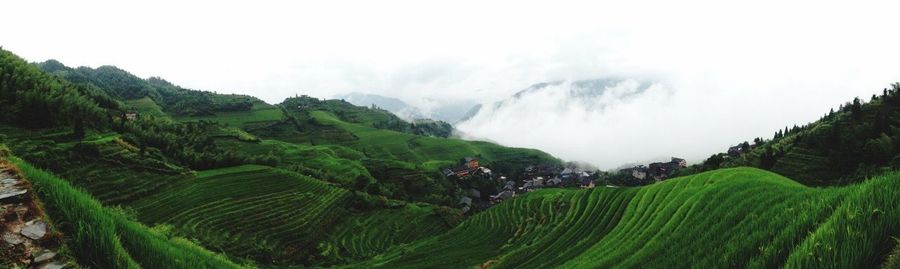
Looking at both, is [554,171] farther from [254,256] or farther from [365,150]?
[254,256]

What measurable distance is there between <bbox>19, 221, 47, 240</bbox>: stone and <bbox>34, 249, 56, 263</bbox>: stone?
10.0 inches

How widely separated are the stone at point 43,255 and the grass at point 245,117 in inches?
6802

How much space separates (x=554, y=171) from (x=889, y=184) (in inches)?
6212

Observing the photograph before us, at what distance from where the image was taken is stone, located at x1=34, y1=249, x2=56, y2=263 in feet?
16.6

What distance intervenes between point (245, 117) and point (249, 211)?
13530 centimetres

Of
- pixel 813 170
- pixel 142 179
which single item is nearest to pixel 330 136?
pixel 142 179

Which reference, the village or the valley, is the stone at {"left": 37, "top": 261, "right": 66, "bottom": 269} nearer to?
the valley

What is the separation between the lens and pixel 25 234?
5273mm

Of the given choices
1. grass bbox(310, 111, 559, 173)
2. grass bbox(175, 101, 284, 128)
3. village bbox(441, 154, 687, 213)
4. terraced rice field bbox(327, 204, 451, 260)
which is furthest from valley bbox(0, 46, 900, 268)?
grass bbox(175, 101, 284, 128)

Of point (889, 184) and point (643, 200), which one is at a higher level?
point (889, 184)

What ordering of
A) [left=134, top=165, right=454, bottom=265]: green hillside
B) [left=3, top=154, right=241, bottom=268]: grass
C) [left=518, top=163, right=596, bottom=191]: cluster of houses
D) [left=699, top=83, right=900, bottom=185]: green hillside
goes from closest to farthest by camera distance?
[left=3, top=154, right=241, bottom=268]: grass, [left=134, top=165, right=454, bottom=265]: green hillside, [left=699, top=83, right=900, bottom=185]: green hillside, [left=518, top=163, right=596, bottom=191]: cluster of houses

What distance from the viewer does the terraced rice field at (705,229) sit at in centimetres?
432

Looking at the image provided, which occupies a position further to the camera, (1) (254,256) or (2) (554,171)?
(2) (554,171)

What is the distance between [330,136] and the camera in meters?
171
